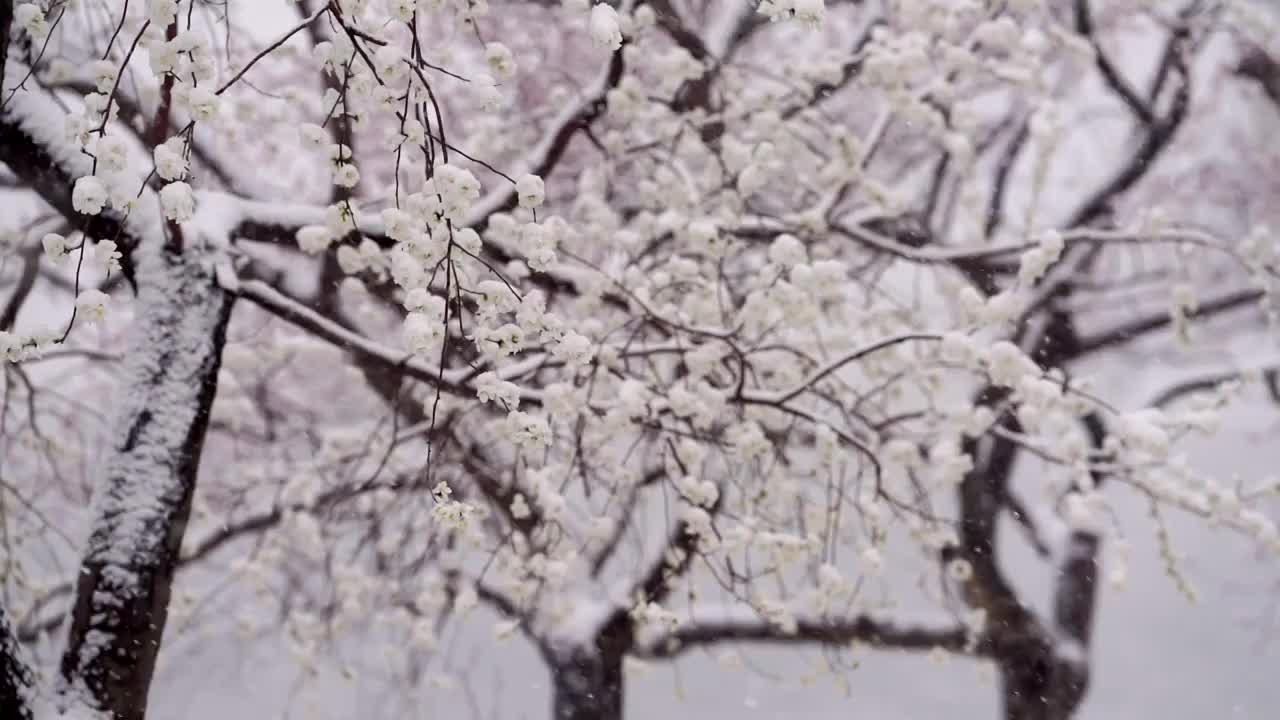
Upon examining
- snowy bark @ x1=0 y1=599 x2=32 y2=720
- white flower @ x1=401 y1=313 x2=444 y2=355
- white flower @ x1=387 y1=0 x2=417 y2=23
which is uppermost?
white flower @ x1=387 y1=0 x2=417 y2=23

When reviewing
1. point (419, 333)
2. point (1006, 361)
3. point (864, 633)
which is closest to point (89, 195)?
point (419, 333)

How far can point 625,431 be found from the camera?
129 inches

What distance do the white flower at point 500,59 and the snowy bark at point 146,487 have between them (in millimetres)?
1428

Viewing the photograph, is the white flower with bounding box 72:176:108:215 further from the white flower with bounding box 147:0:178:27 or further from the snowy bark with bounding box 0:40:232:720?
the snowy bark with bounding box 0:40:232:720

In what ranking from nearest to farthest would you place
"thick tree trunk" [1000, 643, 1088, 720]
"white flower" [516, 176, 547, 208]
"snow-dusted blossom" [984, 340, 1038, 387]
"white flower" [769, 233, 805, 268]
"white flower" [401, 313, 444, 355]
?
1. "white flower" [401, 313, 444, 355]
2. "white flower" [516, 176, 547, 208]
3. "snow-dusted blossom" [984, 340, 1038, 387]
4. "white flower" [769, 233, 805, 268]
5. "thick tree trunk" [1000, 643, 1088, 720]

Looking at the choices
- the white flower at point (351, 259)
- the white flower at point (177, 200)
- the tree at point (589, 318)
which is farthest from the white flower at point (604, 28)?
the white flower at point (351, 259)

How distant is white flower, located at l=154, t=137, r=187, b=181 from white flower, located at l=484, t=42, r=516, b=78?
673 mm

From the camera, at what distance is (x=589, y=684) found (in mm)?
5344

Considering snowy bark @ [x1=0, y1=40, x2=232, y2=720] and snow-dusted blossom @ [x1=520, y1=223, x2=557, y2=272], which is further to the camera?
snowy bark @ [x1=0, y1=40, x2=232, y2=720]

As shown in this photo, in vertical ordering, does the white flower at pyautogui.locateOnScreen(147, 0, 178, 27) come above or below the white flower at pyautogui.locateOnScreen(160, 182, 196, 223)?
above

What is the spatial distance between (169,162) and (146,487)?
1.35m

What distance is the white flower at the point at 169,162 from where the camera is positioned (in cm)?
181

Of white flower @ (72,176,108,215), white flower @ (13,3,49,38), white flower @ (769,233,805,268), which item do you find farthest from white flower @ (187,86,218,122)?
white flower @ (769,233,805,268)

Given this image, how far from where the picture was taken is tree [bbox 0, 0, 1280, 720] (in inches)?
84.8
